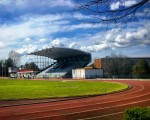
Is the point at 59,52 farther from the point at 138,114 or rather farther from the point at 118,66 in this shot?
the point at 138,114

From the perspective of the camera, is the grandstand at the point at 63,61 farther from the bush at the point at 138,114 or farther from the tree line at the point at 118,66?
the bush at the point at 138,114

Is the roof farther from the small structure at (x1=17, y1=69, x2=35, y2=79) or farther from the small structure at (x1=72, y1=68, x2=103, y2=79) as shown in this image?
the small structure at (x1=72, y1=68, x2=103, y2=79)

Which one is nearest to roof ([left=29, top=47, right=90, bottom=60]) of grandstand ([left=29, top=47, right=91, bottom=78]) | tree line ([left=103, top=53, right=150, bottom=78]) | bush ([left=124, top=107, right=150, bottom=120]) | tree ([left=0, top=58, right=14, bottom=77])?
grandstand ([left=29, top=47, right=91, bottom=78])

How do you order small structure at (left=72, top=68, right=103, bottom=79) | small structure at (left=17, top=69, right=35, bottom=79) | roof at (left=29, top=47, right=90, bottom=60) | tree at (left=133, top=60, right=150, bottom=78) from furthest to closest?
small structure at (left=17, top=69, right=35, bottom=79) → roof at (left=29, top=47, right=90, bottom=60) → small structure at (left=72, top=68, right=103, bottom=79) → tree at (left=133, top=60, right=150, bottom=78)

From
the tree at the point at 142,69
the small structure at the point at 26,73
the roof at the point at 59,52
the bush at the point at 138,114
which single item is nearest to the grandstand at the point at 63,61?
the roof at the point at 59,52

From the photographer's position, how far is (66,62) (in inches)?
4355

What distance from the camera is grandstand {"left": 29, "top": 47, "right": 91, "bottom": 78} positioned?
97.6m

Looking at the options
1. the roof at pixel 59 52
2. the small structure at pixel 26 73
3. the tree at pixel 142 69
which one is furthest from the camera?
the small structure at pixel 26 73

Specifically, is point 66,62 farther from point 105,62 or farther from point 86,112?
point 86,112

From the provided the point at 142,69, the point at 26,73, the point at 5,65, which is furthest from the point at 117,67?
the point at 5,65

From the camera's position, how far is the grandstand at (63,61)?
97.6m

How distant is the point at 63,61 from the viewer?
112188 millimetres

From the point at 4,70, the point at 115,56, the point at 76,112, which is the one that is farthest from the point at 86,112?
the point at 4,70

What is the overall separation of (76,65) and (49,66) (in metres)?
15.6
